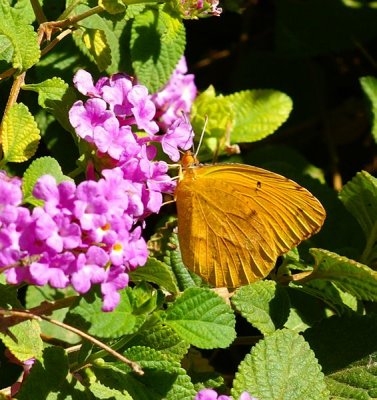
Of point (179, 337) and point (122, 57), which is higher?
point (122, 57)

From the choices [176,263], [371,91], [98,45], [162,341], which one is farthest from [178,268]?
[371,91]

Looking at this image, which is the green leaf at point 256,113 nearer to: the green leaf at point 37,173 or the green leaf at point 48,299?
the green leaf at point 48,299

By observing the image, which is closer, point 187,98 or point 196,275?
point 196,275

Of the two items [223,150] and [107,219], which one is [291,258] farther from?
[107,219]

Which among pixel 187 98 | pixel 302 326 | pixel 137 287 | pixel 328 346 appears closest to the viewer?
pixel 137 287

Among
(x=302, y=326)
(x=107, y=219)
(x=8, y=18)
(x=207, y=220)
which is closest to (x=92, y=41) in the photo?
(x=8, y=18)

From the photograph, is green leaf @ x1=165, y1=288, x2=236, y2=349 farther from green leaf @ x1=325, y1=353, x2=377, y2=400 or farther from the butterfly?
green leaf @ x1=325, y1=353, x2=377, y2=400
